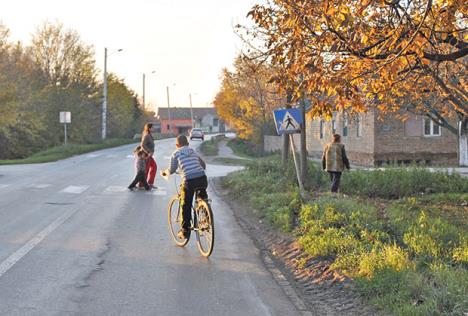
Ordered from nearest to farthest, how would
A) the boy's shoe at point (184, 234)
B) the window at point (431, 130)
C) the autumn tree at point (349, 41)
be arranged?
the autumn tree at point (349, 41)
the boy's shoe at point (184, 234)
the window at point (431, 130)

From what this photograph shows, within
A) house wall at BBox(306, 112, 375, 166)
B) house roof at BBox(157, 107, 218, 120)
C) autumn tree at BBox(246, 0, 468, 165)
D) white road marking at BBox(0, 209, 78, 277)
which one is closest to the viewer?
white road marking at BBox(0, 209, 78, 277)

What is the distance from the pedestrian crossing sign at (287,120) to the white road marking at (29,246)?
4717 mm

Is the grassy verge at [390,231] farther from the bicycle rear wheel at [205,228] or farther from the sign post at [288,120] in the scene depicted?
the sign post at [288,120]

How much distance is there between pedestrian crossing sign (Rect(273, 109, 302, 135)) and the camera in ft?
48.3

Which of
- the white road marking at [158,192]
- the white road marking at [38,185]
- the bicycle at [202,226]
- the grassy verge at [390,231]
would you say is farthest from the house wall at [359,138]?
the bicycle at [202,226]

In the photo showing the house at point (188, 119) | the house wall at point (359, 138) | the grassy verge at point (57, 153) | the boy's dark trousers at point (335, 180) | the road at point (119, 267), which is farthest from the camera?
the house at point (188, 119)

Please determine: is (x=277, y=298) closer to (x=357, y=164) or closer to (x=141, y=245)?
(x=141, y=245)

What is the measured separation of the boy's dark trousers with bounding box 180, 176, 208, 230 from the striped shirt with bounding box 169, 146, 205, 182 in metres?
0.07

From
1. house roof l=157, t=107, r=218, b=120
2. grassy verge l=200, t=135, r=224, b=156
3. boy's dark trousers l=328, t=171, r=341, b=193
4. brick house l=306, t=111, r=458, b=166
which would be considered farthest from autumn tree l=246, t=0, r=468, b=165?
house roof l=157, t=107, r=218, b=120

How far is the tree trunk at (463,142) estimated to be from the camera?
30.2 meters

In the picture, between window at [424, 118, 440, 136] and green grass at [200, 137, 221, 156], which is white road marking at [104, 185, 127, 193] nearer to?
window at [424, 118, 440, 136]

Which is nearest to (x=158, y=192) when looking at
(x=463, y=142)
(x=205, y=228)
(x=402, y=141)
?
(x=205, y=228)

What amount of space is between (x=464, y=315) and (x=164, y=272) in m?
3.76

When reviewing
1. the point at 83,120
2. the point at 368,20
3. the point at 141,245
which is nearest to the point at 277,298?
the point at 141,245
